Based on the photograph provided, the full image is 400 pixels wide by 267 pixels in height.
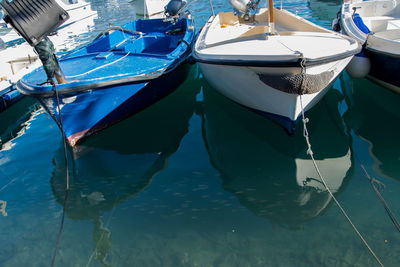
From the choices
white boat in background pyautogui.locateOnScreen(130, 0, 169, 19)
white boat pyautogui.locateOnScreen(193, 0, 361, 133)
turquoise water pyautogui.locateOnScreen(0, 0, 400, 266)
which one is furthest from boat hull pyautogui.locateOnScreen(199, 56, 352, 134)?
white boat in background pyautogui.locateOnScreen(130, 0, 169, 19)

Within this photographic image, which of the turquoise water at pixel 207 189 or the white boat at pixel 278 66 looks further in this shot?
the white boat at pixel 278 66

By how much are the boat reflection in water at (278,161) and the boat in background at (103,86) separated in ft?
4.11

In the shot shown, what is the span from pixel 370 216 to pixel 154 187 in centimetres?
281

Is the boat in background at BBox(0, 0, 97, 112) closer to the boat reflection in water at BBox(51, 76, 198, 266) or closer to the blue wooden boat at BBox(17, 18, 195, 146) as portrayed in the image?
the blue wooden boat at BBox(17, 18, 195, 146)

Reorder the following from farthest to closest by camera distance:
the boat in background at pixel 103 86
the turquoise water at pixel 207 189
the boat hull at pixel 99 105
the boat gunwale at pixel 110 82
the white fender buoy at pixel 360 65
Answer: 1. the white fender buoy at pixel 360 65
2. the boat hull at pixel 99 105
3. the boat in background at pixel 103 86
4. the boat gunwale at pixel 110 82
5. the turquoise water at pixel 207 189

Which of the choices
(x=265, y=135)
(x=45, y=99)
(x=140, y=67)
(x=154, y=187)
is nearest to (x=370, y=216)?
(x=265, y=135)

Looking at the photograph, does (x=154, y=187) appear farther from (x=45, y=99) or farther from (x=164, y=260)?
(x=45, y=99)

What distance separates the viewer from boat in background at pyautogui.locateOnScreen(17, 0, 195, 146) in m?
4.93

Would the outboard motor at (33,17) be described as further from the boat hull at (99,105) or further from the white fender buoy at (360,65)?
the white fender buoy at (360,65)

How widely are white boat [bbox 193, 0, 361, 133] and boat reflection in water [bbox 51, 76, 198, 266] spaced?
1.37 meters

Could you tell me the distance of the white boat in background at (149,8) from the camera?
61.8 ft

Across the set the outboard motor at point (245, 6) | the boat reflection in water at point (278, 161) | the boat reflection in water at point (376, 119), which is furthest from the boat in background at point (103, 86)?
the boat reflection in water at point (376, 119)

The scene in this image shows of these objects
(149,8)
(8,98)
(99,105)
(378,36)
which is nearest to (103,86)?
(99,105)

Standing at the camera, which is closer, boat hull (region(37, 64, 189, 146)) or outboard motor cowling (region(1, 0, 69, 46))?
outboard motor cowling (region(1, 0, 69, 46))
